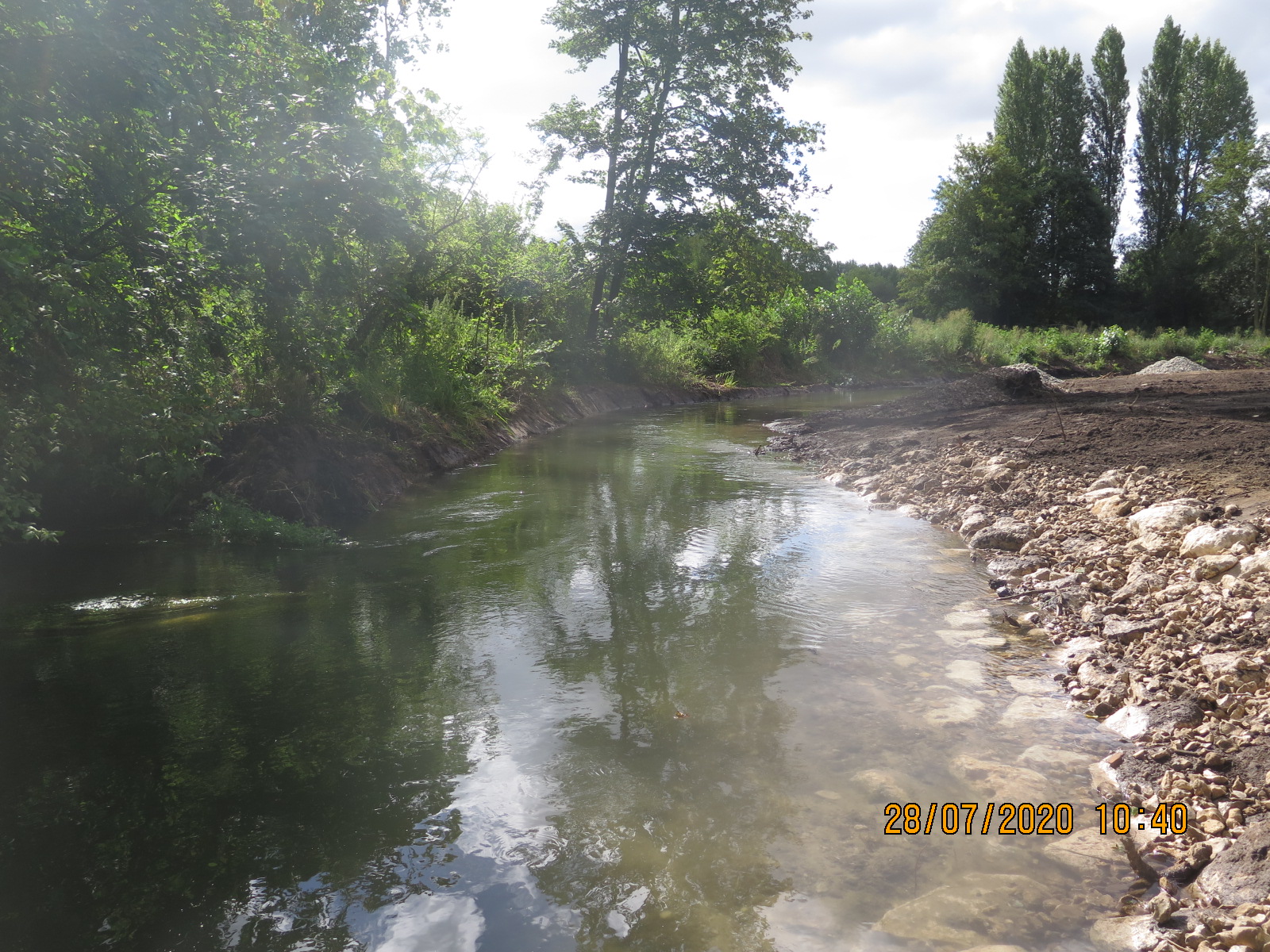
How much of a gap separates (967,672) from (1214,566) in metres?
1.69

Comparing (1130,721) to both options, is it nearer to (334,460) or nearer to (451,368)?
(334,460)

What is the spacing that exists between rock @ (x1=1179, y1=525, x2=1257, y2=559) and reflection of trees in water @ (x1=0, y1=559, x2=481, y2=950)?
4.38 meters

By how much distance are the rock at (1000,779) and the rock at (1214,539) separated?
8.27ft

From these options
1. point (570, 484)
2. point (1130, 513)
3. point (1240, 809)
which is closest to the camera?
point (1240, 809)

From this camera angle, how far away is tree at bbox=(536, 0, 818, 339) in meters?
21.3

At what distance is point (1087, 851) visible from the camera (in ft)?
9.08

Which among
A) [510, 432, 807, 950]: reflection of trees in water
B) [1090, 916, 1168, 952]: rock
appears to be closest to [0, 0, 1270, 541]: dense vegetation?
[510, 432, 807, 950]: reflection of trees in water

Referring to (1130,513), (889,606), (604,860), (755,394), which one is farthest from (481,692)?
(755,394)

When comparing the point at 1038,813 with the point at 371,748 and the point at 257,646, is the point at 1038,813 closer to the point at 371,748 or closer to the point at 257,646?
the point at 371,748

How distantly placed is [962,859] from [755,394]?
2322 cm

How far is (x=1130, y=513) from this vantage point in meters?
6.26
